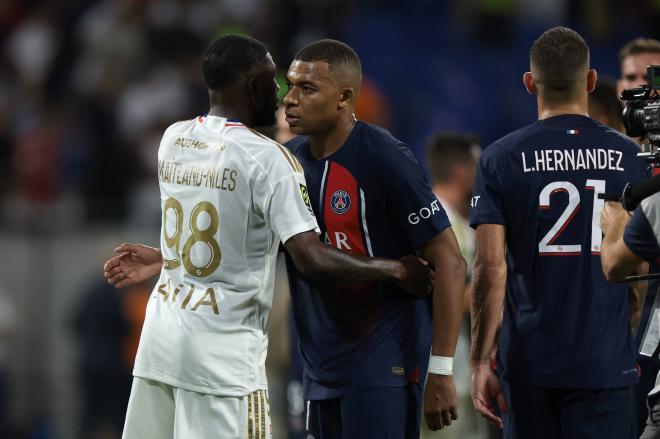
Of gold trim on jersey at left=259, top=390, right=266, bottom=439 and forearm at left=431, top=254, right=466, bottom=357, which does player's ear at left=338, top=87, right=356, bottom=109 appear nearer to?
forearm at left=431, top=254, right=466, bottom=357

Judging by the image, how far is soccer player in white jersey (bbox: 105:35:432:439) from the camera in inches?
172

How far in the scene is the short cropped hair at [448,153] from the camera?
775cm

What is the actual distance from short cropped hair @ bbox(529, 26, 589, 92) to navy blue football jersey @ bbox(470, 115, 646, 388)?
151 millimetres

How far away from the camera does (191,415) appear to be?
4379 mm

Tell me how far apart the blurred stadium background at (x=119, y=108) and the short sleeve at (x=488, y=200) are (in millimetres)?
4131

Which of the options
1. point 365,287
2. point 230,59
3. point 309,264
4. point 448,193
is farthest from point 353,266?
point 448,193

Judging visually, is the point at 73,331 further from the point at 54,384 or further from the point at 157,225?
the point at 157,225

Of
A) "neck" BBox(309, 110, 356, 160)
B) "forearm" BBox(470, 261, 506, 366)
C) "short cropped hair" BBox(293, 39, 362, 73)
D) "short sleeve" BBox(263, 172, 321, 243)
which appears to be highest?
"short cropped hair" BBox(293, 39, 362, 73)

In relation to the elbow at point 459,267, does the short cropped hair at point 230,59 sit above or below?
above

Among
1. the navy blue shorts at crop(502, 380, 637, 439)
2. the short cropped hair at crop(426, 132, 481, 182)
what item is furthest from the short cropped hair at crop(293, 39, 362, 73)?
the short cropped hair at crop(426, 132, 481, 182)

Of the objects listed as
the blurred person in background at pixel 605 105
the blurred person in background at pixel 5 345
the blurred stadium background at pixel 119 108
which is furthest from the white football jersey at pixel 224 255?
the blurred person in background at pixel 5 345

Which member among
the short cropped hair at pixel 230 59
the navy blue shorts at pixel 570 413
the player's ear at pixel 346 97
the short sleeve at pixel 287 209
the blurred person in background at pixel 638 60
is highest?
the blurred person in background at pixel 638 60

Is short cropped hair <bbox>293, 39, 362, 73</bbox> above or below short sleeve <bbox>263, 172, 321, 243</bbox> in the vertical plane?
above

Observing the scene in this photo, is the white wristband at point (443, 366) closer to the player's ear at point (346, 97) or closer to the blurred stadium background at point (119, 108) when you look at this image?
the player's ear at point (346, 97)
